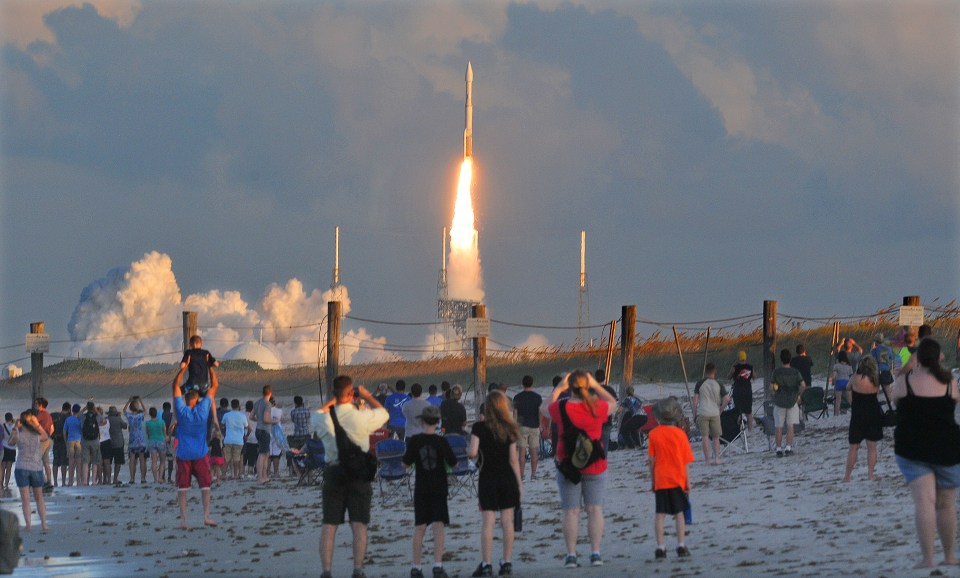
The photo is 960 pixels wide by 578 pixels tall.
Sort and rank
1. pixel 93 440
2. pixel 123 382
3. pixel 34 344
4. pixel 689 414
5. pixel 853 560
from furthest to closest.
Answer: pixel 123 382 < pixel 34 344 < pixel 689 414 < pixel 93 440 < pixel 853 560

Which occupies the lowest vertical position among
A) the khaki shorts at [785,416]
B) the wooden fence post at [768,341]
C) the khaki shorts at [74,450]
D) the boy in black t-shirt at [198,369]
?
the khaki shorts at [74,450]

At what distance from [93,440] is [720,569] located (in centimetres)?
1746

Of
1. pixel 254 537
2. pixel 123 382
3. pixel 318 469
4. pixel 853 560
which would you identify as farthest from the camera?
pixel 123 382

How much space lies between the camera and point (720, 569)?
12.7 meters

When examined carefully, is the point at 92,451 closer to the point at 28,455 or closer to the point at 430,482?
the point at 28,455

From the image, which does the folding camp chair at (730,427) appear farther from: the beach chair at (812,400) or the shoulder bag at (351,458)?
the shoulder bag at (351,458)

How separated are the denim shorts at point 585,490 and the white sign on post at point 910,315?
1510 centimetres

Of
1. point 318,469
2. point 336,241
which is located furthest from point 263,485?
point 336,241

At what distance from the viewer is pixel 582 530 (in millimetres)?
16594

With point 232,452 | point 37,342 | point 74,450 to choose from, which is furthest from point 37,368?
point 232,452

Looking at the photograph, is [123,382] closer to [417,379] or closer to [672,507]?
[417,379]

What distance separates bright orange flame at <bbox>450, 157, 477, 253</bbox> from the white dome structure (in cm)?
3725

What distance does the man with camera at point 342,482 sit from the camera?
41.3 feet

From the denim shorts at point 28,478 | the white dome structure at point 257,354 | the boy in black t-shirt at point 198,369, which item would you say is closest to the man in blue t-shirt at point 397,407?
the boy in black t-shirt at point 198,369
